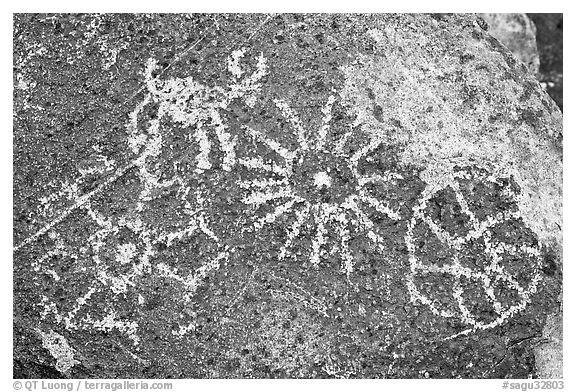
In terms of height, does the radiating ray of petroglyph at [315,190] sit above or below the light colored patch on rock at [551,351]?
above

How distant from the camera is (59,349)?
2.38 meters

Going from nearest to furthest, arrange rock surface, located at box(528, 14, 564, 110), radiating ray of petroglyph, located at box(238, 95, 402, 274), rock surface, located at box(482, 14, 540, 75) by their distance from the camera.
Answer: radiating ray of petroglyph, located at box(238, 95, 402, 274) → rock surface, located at box(482, 14, 540, 75) → rock surface, located at box(528, 14, 564, 110)

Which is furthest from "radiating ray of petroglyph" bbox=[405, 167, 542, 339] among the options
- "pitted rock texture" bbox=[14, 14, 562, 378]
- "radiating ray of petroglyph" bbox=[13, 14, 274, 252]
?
"radiating ray of petroglyph" bbox=[13, 14, 274, 252]

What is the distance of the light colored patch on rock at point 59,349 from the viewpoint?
2371mm

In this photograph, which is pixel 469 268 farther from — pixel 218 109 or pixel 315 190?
pixel 218 109

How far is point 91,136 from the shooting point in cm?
Result: 236

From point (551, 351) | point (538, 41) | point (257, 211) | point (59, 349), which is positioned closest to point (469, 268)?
point (551, 351)

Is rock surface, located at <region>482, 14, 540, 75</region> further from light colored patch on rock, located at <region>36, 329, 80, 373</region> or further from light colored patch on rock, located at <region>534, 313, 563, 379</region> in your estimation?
light colored patch on rock, located at <region>36, 329, 80, 373</region>

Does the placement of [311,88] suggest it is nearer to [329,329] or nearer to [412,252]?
[412,252]

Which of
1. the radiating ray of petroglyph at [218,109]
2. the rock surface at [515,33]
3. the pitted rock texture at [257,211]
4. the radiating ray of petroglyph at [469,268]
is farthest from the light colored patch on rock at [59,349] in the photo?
the rock surface at [515,33]

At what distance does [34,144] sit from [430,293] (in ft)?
4.04

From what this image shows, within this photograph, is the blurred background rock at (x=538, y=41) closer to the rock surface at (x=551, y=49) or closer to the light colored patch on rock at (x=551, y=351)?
the rock surface at (x=551, y=49)

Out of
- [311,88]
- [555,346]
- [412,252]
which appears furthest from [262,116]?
[555,346]

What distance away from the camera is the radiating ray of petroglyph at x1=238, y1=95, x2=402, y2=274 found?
7.63 feet
